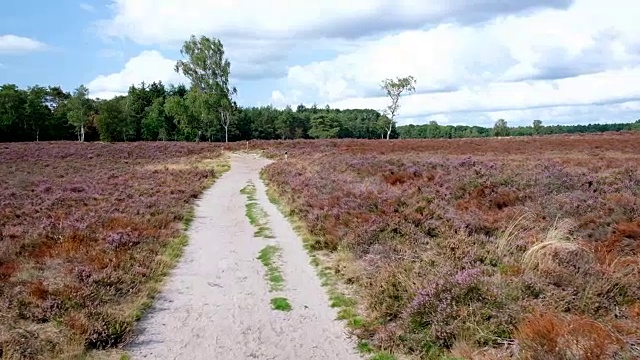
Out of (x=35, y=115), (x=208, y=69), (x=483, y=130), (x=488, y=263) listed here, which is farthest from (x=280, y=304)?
(x=483, y=130)

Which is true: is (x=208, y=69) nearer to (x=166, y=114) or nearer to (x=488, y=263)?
(x=166, y=114)

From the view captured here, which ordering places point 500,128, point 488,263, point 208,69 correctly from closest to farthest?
point 488,263, point 208,69, point 500,128

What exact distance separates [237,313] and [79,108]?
86353mm

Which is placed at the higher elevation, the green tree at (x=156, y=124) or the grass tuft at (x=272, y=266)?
the green tree at (x=156, y=124)

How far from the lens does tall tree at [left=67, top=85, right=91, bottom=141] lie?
3314 inches

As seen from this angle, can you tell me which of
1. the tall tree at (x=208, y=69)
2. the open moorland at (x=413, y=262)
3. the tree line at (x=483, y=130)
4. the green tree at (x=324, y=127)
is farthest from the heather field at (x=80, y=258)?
the tree line at (x=483, y=130)

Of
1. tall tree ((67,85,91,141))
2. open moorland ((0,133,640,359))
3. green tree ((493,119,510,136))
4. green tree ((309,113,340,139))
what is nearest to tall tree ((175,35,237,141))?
tall tree ((67,85,91,141))

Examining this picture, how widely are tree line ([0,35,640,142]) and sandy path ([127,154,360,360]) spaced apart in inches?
2557

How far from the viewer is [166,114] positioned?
305 feet

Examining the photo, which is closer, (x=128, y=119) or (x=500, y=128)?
(x=128, y=119)

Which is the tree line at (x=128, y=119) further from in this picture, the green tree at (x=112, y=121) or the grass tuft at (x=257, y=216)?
the grass tuft at (x=257, y=216)

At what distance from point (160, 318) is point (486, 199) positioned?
10.6 metres

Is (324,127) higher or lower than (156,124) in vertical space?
higher

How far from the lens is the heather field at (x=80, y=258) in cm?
704
